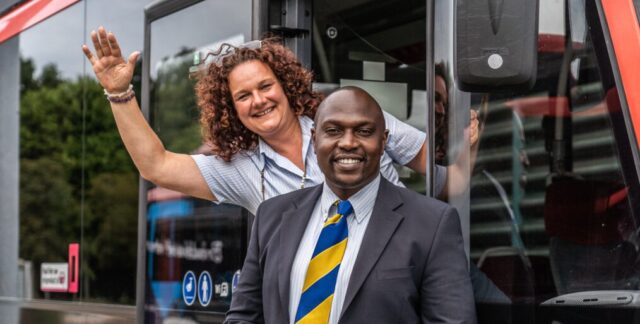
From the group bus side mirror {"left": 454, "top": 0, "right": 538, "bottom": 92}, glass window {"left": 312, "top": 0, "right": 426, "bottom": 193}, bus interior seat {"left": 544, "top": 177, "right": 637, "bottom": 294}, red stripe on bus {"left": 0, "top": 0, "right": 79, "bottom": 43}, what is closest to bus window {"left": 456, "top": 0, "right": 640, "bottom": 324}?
bus interior seat {"left": 544, "top": 177, "right": 637, "bottom": 294}

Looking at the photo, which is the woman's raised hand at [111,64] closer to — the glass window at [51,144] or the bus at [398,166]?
the bus at [398,166]

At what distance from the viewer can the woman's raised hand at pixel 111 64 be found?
3.63 meters

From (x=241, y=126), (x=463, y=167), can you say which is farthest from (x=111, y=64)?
(x=463, y=167)

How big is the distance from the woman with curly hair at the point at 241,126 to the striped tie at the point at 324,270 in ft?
1.92

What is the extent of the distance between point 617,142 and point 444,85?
0.55 meters

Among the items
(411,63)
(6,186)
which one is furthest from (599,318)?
(6,186)

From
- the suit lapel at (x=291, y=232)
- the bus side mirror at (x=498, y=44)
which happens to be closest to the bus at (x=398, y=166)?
the bus side mirror at (x=498, y=44)

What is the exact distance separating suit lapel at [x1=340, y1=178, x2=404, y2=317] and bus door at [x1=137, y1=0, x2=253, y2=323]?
1.16m

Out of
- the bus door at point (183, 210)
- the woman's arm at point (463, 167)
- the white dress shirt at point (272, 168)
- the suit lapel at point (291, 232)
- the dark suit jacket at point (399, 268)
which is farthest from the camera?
the bus door at point (183, 210)

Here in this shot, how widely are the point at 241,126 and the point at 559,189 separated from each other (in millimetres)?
1114

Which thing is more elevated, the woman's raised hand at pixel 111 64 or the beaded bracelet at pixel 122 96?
the woman's raised hand at pixel 111 64

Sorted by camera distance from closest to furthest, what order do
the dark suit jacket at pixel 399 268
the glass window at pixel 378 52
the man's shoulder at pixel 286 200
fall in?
1. the dark suit jacket at pixel 399 268
2. the man's shoulder at pixel 286 200
3. the glass window at pixel 378 52

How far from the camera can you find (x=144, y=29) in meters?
4.85

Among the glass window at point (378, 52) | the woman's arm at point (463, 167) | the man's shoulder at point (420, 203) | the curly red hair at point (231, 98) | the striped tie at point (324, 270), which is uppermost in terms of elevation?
the glass window at point (378, 52)
